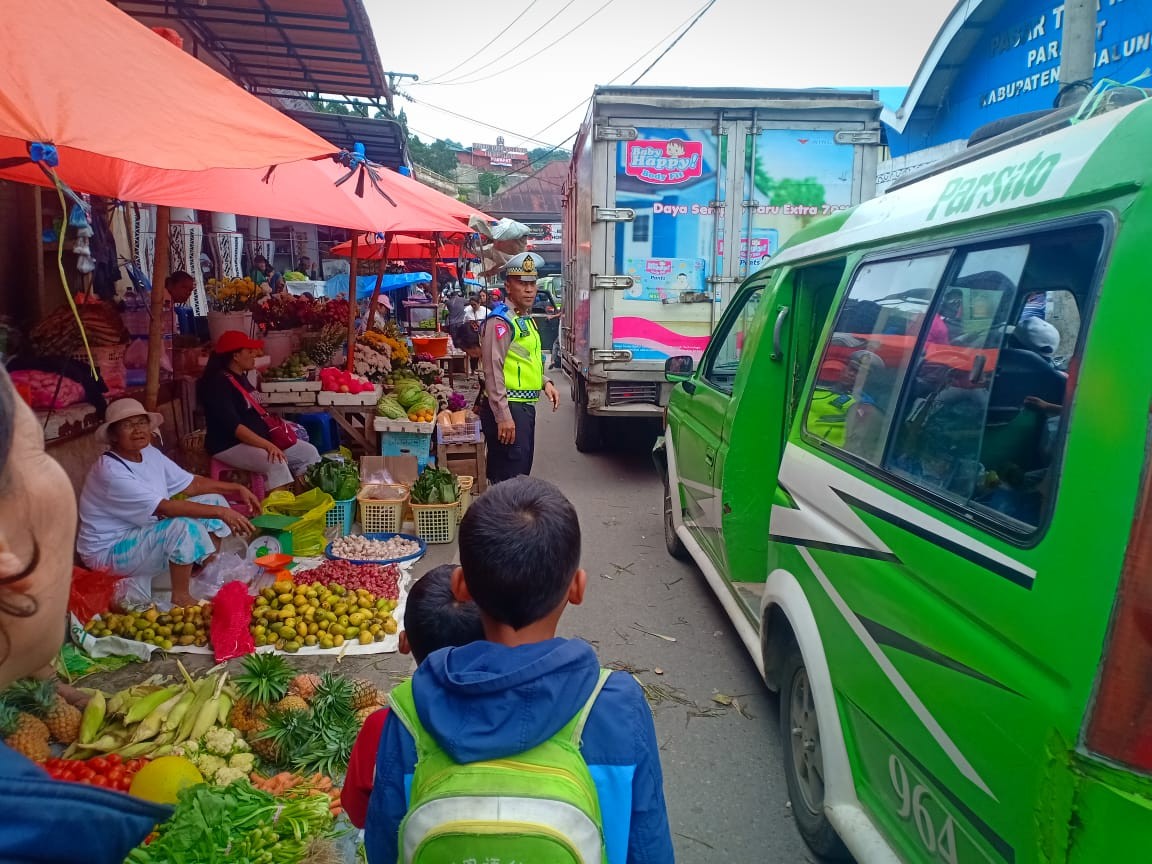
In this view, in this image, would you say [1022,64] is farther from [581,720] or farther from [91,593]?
[91,593]

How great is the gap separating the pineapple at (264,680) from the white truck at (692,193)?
4710mm

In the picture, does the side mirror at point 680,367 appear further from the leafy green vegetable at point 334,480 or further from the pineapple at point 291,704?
the pineapple at point 291,704

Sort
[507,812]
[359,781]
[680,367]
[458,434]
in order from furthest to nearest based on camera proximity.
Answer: [458,434] → [680,367] → [359,781] → [507,812]

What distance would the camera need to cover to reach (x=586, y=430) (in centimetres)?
942

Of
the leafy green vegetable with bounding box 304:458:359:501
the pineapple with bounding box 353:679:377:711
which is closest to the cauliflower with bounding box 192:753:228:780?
the pineapple with bounding box 353:679:377:711

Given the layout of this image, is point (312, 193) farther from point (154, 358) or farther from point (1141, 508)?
point (1141, 508)

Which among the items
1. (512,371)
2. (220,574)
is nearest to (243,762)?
(220,574)

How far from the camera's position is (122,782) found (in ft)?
9.82

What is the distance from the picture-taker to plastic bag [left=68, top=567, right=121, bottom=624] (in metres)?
4.36

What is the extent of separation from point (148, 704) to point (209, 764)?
530 millimetres

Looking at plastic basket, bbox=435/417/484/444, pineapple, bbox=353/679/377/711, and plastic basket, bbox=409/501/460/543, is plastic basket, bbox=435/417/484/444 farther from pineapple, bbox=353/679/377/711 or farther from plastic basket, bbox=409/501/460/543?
pineapple, bbox=353/679/377/711

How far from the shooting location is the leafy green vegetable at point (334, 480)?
242 inches

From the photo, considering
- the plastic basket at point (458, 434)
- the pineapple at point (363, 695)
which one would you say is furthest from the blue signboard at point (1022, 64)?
the pineapple at point (363, 695)

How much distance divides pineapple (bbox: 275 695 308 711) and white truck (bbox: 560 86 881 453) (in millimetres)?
4836
